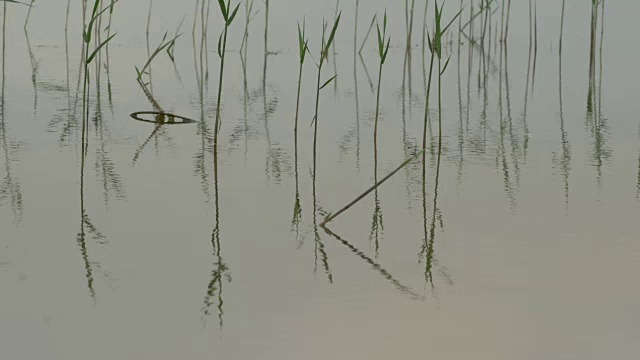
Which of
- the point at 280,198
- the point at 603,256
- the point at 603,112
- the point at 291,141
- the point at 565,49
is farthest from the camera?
the point at 565,49

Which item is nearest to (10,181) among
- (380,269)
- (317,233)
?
(317,233)

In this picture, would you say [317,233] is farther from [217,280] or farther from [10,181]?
[10,181]

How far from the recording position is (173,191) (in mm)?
2176

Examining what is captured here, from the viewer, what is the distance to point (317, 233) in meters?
1.86

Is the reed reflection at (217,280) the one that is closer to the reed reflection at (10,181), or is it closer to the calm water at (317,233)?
the calm water at (317,233)

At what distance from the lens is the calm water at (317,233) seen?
1.31 meters

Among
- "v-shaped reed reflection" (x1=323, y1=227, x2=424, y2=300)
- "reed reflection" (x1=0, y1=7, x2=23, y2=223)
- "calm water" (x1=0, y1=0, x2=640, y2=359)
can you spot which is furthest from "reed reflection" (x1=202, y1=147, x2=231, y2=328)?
"reed reflection" (x1=0, y1=7, x2=23, y2=223)

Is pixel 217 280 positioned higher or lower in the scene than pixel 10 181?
lower

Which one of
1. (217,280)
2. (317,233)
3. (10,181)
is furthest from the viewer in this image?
(10,181)

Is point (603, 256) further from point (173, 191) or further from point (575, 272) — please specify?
point (173, 191)

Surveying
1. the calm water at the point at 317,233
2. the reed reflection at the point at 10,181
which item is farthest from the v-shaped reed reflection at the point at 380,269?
the reed reflection at the point at 10,181

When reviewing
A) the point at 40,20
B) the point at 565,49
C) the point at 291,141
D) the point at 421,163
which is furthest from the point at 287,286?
the point at 40,20

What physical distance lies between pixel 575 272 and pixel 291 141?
1422 mm

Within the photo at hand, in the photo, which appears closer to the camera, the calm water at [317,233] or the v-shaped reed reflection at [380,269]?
the calm water at [317,233]
